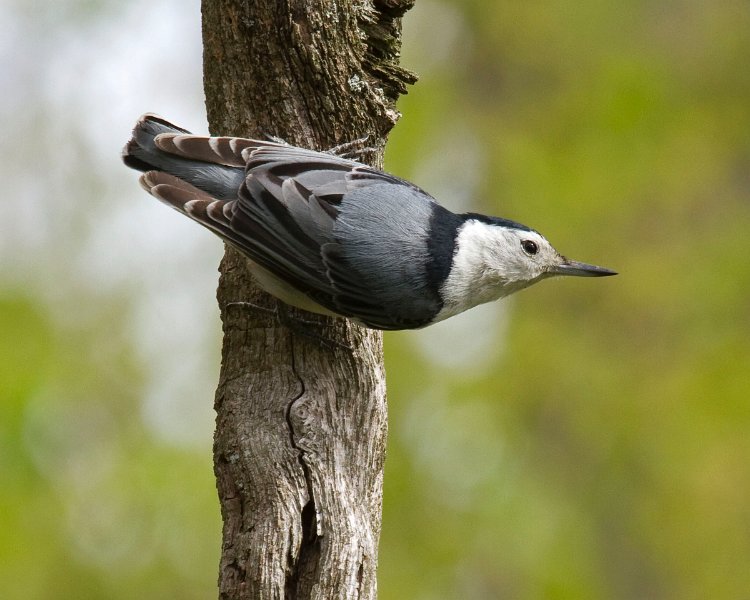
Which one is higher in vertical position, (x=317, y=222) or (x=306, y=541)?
(x=317, y=222)

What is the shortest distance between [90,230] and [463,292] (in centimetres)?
401

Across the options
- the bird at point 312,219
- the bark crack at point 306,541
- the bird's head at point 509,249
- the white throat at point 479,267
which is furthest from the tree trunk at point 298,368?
the bird's head at point 509,249

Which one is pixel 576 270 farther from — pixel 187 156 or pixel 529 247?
pixel 187 156

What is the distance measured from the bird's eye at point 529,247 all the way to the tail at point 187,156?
1.08 meters

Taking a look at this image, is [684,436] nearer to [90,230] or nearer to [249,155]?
[249,155]

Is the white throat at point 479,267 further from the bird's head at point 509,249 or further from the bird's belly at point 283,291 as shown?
the bird's belly at point 283,291

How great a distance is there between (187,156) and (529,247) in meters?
1.30

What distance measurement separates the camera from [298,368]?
10.6 ft

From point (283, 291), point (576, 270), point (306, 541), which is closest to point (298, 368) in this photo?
point (283, 291)

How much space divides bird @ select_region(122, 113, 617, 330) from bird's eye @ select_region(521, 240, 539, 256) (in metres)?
0.32

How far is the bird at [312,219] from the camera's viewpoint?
3.22 m

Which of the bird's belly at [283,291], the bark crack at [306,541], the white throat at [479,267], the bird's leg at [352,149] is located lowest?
the bark crack at [306,541]

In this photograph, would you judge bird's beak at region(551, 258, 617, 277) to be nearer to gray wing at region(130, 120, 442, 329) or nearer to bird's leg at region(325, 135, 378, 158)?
gray wing at region(130, 120, 442, 329)

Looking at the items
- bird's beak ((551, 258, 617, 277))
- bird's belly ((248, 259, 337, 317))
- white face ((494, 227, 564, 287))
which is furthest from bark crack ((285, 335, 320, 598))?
bird's beak ((551, 258, 617, 277))
